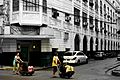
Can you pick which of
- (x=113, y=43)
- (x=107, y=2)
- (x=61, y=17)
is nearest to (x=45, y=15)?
(x=61, y=17)

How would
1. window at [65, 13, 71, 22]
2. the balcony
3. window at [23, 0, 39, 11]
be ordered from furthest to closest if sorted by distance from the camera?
window at [65, 13, 71, 22] < window at [23, 0, 39, 11] < the balcony

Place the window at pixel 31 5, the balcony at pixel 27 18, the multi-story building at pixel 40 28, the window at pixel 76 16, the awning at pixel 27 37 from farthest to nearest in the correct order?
1. the window at pixel 76 16
2. the window at pixel 31 5
3. the multi-story building at pixel 40 28
4. the balcony at pixel 27 18
5. the awning at pixel 27 37

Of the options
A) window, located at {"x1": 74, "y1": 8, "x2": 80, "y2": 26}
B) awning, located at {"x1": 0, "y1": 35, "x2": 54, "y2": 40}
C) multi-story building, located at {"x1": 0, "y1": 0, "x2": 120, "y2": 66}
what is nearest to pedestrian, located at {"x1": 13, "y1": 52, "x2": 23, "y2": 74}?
awning, located at {"x1": 0, "y1": 35, "x2": 54, "y2": 40}

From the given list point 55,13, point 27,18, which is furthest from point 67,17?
point 27,18

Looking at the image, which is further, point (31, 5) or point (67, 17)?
point (67, 17)

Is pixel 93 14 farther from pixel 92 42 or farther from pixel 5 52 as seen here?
pixel 5 52

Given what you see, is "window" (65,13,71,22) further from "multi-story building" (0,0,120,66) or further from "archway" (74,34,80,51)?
"archway" (74,34,80,51)

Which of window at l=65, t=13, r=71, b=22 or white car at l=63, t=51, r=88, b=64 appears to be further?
window at l=65, t=13, r=71, b=22

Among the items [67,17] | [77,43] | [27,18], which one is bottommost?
[77,43]

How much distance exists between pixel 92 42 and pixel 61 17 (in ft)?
62.4

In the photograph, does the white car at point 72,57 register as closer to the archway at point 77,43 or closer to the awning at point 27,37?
the awning at point 27,37

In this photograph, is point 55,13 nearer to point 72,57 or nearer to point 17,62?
point 72,57

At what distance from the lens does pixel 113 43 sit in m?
85.4

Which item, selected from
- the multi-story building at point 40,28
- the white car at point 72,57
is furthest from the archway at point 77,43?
the white car at point 72,57
